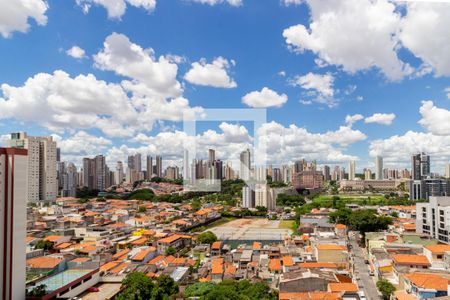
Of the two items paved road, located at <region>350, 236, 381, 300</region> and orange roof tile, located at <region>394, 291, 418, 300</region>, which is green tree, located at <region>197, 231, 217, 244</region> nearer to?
paved road, located at <region>350, 236, 381, 300</region>

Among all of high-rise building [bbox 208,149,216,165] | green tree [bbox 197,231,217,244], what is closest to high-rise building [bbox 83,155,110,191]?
high-rise building [bbox 208,149,216,165]

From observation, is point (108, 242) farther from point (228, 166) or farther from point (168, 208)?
point (168, 208)

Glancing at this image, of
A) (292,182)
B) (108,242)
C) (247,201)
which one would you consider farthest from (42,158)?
(292,182)

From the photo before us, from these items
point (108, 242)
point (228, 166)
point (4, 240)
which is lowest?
point (108, 242)

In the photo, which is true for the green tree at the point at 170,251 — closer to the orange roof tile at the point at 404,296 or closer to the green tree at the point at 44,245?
the green tree at the point at 44,245

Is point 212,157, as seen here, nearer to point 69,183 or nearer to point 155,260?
point 155,260

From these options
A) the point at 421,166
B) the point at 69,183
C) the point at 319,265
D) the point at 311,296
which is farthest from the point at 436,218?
the point at 69,183

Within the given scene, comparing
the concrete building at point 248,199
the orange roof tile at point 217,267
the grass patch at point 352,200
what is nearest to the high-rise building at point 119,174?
the concrete building at point 248,199
